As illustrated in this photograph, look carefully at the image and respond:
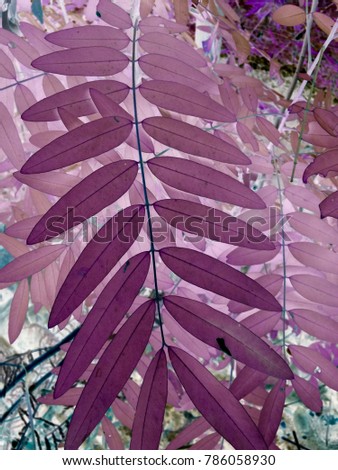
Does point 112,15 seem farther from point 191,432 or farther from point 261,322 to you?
point 191,432

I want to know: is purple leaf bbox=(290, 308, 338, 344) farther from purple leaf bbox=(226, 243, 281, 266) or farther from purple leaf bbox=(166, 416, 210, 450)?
purple leaf bbox=(166, 416, 210, 450)

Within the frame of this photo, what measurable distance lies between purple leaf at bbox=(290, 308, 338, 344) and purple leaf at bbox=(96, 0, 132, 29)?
1.46 ft

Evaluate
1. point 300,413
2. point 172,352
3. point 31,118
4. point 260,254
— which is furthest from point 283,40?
point 172,352

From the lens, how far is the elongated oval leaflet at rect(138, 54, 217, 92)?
54cm

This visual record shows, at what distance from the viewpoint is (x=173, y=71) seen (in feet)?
1.77

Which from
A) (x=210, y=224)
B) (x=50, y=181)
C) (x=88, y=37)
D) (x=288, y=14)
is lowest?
(x=210, y=224)

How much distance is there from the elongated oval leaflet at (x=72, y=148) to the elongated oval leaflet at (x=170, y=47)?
0.61ft

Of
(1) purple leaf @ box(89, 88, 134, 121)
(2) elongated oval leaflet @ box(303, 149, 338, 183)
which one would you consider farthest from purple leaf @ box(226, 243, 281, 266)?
(1) purple leaf @ box(89, 88, 134, 121)

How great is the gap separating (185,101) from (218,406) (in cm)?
30

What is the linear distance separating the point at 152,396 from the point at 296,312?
0.98 feet

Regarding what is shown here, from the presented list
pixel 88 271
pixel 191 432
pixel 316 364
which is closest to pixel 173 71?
pixel 88 271

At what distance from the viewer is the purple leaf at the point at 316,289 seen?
23.6 inches

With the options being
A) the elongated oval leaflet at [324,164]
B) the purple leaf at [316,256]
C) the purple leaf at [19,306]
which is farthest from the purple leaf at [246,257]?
the purple leaf at [19,306]

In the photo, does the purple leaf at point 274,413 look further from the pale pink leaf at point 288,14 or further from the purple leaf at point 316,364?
the pale pink leaf at point 288,14
